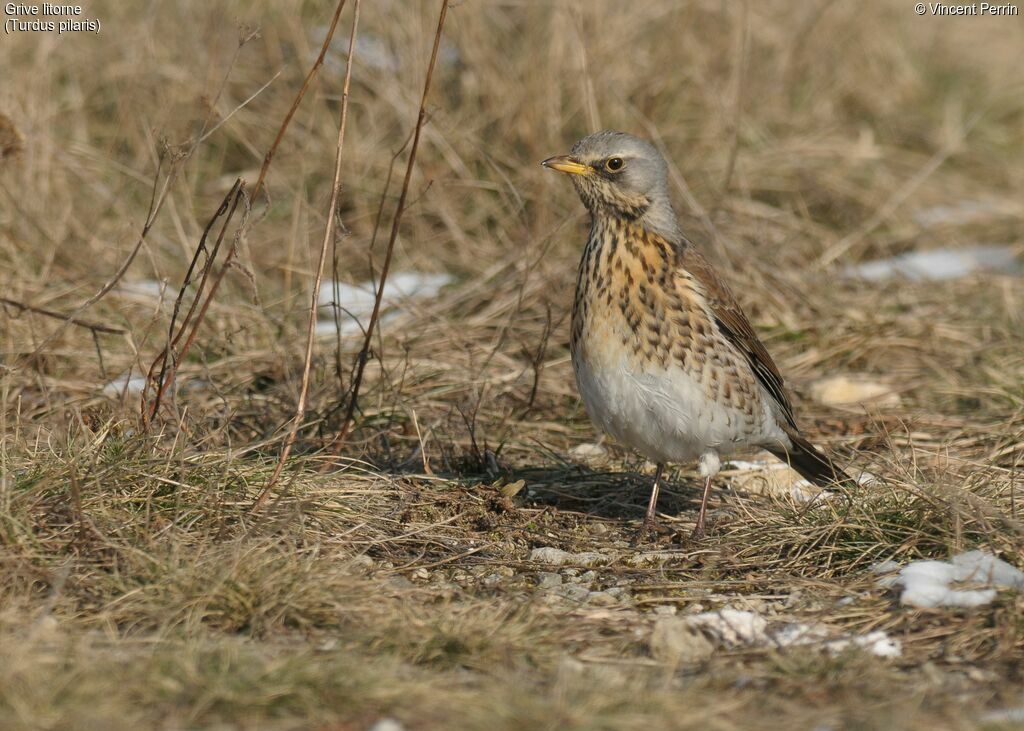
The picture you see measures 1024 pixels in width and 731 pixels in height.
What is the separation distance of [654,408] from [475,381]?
152 centimetres

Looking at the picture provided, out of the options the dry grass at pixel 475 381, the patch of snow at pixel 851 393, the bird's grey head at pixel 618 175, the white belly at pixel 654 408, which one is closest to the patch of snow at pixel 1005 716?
the dry grass at pixel 475 381

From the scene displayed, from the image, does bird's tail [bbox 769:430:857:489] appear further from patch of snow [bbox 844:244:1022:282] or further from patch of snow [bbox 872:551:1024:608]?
patch of snow [bbox 844:244:1022:282]

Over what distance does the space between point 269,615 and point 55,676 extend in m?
0.74

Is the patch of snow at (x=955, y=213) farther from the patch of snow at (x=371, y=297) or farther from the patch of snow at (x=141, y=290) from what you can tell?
the patch of snow at (x=141, y=290)

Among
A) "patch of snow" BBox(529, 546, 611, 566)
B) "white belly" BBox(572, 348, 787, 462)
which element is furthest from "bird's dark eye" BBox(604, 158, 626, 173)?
"patch of snow" BBox(529, 546, 611, 566)

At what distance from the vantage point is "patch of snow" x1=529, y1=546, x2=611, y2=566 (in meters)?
4.84

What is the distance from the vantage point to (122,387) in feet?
20.2

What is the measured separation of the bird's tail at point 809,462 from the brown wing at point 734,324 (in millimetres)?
78

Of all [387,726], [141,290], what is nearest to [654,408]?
[387,726]

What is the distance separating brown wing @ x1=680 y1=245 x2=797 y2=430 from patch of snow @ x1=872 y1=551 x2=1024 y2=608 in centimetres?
126

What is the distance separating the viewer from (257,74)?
9.38 metres

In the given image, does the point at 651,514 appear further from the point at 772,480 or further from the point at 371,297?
the point at 371,297

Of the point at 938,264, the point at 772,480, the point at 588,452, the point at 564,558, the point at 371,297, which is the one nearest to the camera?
the point at 564,558

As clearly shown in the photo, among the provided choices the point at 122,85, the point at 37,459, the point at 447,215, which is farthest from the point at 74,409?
the point at 122,85
